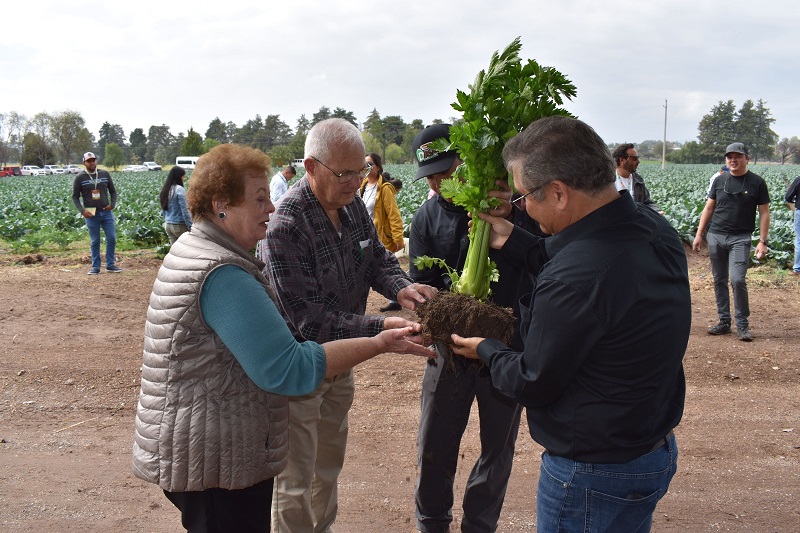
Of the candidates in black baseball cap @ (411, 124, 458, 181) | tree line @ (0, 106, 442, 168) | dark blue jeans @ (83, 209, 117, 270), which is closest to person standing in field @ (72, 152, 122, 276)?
dark blue jeans @ (83, 209, 117, 270)

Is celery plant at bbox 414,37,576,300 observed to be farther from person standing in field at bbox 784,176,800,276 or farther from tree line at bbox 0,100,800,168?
tree line at bbox 0,100,800,168

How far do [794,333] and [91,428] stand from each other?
27.8ft

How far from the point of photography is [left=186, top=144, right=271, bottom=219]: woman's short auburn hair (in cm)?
247

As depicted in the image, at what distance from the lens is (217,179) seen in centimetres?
246

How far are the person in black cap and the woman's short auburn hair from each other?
4.49 feet

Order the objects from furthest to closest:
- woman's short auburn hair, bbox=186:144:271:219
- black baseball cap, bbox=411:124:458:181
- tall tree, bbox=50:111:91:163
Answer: tall tree, bbox=50:111:91:163, black baseball cap, bbox=411:124:458:181, woman's short auburn hair, bbox=186:144:271:219

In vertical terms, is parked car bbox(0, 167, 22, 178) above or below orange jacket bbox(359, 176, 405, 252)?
above

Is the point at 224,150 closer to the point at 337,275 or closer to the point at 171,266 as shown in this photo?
the point at 171,266

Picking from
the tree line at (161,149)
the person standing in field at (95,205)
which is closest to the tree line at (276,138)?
the tree line at (161,149)

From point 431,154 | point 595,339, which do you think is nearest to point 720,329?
point 431,154

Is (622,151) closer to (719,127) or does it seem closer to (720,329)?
(720,329)

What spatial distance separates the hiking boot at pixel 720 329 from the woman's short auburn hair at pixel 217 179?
756 cm

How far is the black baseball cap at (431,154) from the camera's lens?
12.3 feet

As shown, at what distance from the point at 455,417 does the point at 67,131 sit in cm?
10041
